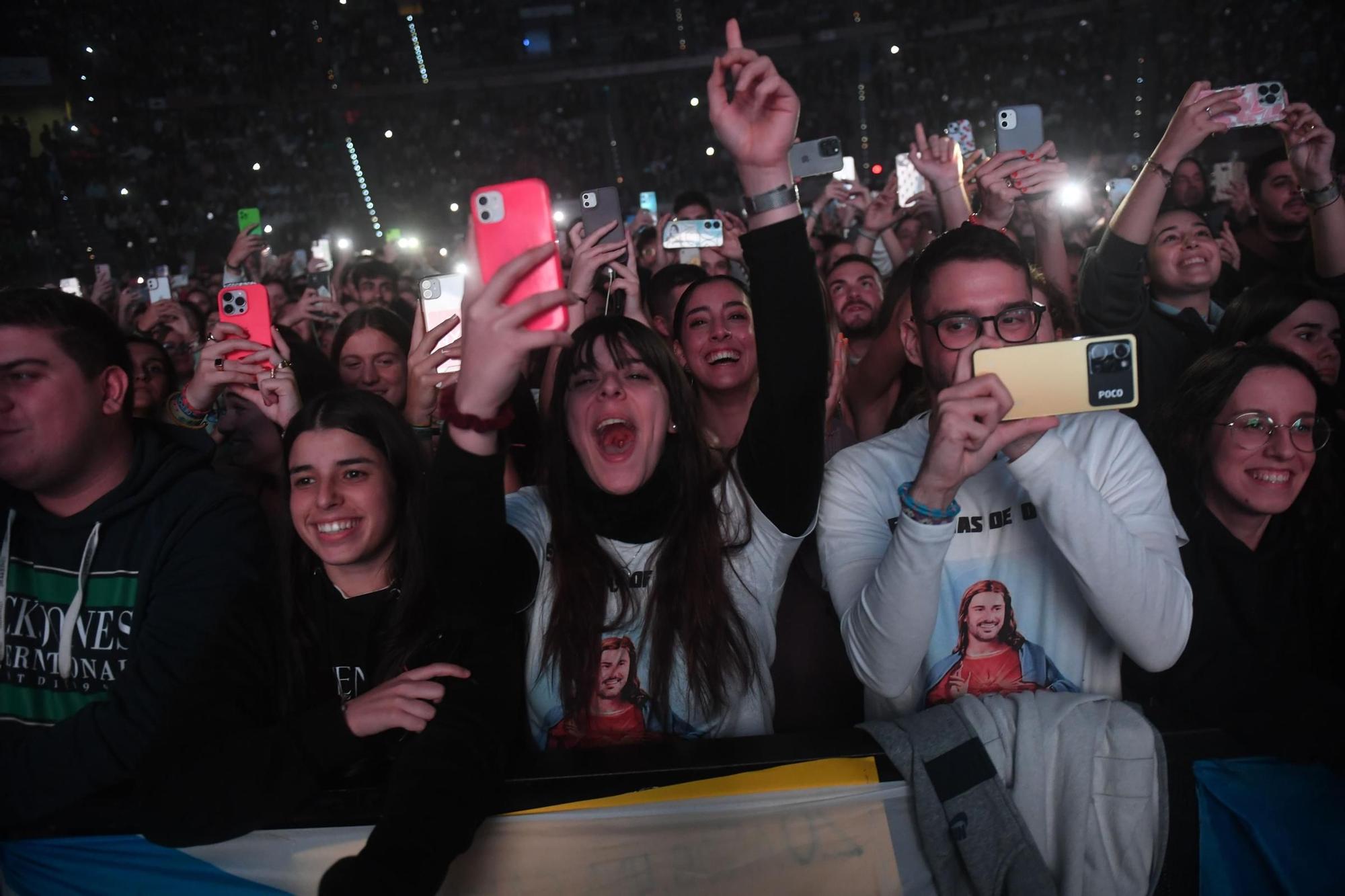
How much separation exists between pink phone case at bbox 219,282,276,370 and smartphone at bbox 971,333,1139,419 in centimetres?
243

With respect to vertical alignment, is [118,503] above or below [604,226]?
below

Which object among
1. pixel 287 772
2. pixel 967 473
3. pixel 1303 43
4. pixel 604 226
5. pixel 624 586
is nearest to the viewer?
pixel 967 473

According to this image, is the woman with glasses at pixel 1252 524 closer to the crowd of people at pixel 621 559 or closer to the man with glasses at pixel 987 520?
the crowd of people at pixel 621 559

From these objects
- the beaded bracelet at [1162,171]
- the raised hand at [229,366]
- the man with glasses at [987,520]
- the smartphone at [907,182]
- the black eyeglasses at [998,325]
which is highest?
the smartphone at [907,182]

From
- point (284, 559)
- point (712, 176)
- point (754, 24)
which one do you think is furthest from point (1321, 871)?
point (754, 24)

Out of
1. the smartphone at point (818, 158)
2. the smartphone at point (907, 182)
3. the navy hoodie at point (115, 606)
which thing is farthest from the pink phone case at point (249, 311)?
the smartphone at point (907, 182)

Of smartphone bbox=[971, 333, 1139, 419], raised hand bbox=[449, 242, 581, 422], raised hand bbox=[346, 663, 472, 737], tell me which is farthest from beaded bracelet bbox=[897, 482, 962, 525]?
raised hand bbox=[346, 663, 472, 737]

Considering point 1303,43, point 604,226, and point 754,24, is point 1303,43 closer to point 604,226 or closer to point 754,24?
point 754,24

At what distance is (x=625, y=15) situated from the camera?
2494 cm

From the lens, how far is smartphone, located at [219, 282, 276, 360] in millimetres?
3002

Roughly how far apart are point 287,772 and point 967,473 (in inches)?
55.2

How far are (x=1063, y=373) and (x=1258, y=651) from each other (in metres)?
0.85

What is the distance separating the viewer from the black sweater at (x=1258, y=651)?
5.30 ft

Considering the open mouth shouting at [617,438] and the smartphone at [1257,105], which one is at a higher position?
the smartphone at [1257,105]
